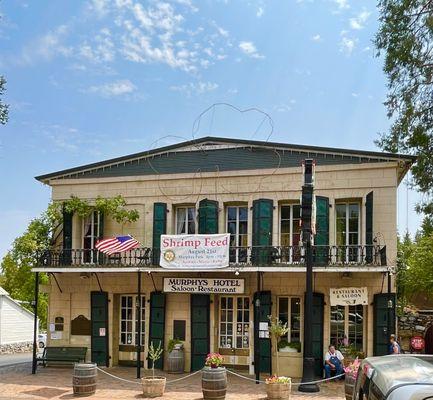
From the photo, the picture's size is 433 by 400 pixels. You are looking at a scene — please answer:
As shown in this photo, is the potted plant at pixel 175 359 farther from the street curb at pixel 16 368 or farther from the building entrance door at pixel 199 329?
the street curb at pixel 16 368

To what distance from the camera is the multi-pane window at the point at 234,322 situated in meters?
17.4

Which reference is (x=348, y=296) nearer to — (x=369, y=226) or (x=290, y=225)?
(x=369, y=226)

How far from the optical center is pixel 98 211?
18.4 meters

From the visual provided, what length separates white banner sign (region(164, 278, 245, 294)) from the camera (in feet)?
54.9

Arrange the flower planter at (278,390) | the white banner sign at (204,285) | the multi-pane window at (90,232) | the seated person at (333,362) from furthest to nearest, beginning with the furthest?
the multi-pane window at (90,232)
the white banner sign at (204,285)
the seated person at (333,362)
the flower planter at (278,390)

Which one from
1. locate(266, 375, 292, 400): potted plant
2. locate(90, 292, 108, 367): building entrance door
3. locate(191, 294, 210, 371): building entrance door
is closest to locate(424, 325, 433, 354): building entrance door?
locate(191, 294, 210, 371): building entrance door

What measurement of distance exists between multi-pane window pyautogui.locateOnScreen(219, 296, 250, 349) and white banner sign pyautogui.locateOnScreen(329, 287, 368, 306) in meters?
2.73

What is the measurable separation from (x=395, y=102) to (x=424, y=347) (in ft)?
28.1

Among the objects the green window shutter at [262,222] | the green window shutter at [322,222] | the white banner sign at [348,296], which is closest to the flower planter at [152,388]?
the green window shutter at [262,222]

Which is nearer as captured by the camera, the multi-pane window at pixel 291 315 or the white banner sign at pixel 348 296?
the white banner sign at pixel 348 296

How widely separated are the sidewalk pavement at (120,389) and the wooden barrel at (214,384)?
0.50 meters

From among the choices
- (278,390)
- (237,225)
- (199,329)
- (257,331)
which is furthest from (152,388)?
(237,225)

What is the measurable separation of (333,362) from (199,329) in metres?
4.18

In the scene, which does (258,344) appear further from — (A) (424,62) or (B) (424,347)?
(A) (424,62)
